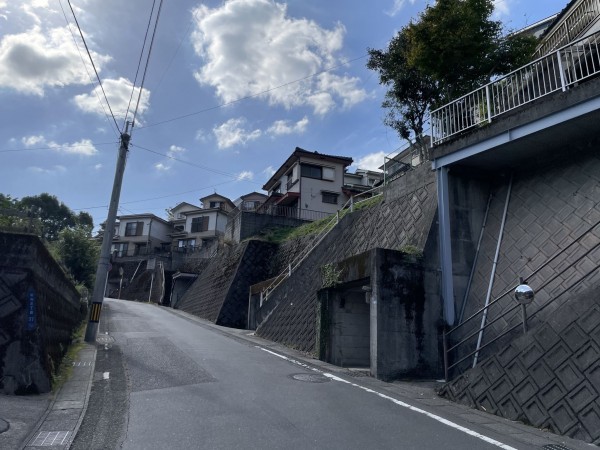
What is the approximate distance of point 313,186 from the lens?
35.4 m

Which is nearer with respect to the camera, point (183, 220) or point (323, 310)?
point (323, 310)

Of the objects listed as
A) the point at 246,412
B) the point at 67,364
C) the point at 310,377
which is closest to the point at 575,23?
the point at 310,377

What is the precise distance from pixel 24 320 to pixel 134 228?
5118 cm

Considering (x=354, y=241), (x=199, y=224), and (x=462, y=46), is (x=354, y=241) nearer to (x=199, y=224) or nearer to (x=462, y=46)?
(x=462, y=46)

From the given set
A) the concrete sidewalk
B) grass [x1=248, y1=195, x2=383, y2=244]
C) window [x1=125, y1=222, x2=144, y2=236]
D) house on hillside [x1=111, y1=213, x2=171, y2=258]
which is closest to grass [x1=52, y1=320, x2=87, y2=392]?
the concrete sidewalk

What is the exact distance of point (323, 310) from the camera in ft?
36.6

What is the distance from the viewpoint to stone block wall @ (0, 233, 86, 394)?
260 inches

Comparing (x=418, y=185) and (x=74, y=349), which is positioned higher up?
(x=418, y=185)

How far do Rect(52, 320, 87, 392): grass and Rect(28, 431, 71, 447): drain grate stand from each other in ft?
7.41

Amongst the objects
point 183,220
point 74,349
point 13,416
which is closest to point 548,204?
point 13,416

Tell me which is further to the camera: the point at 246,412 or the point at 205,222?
the point at 205,222

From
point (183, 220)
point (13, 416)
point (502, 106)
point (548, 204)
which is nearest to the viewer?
point (13, 416)

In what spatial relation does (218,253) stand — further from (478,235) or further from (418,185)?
(478,235)

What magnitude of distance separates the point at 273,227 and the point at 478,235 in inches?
842
